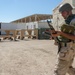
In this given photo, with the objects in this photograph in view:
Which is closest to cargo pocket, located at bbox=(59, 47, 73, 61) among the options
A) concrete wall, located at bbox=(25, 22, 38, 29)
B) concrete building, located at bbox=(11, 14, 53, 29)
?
concrete building, located at bbox=(11, 14, 53, 29)

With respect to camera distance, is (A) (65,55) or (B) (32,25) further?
(B) (32,25)

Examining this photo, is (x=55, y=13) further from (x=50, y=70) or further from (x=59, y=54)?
(x=59, y=54)

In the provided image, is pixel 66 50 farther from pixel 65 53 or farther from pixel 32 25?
pixel 32 25

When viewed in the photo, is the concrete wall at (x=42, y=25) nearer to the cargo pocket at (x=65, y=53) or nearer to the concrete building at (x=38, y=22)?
the concrete building at (x=38, y=22)

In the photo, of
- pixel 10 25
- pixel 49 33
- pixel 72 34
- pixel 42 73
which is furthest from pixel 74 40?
pixel 10 25

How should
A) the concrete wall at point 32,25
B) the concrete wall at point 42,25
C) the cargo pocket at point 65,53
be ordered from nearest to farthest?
the cargo pocket at point 65,53
the concrete wall at point 42,25
the concrete wall at point 32,25

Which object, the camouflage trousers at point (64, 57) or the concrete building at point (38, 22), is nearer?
the camouflage trousers at point (64, 57)

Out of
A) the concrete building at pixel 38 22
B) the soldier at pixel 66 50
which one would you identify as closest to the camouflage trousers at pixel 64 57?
the soldier at pixel 66 50

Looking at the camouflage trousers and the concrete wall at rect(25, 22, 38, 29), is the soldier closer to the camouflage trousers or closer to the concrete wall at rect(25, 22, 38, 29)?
the camouflage trousers

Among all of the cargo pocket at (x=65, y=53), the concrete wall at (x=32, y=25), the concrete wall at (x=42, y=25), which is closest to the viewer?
the cargo pocket at (x=65, y=53)

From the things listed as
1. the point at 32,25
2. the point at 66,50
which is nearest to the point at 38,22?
the point at 32,25

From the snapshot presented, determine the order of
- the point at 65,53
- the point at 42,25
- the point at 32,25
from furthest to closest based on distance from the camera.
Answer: the point at 32,25 → the point at 42,25 → the point at 65,53

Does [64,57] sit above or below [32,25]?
below

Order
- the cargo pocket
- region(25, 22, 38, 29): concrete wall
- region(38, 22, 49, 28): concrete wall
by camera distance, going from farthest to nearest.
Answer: region(25, 22, 38, 29): concrete wall < region(38, 22, 49, 28): concrete wall < the cargo pocket
